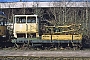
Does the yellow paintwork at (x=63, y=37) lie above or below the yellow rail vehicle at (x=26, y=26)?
below

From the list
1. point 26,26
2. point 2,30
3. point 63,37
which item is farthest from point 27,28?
point 63,37

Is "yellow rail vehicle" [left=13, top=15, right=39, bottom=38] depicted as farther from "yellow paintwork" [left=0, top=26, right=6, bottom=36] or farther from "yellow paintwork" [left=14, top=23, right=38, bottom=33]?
"yellow paintwork" [left=0, top=26, right=6, bottom=36]

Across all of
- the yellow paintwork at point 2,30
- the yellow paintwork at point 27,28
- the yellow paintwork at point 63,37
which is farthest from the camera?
the yellow paintwork at point 2,30

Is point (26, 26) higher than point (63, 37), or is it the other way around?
point (26, 26)

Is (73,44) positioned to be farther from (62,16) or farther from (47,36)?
(62,16)

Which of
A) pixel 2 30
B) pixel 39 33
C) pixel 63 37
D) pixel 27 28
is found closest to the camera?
pixel 63 37

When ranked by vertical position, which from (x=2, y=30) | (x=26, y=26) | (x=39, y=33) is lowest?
A: (x=39, y=33)

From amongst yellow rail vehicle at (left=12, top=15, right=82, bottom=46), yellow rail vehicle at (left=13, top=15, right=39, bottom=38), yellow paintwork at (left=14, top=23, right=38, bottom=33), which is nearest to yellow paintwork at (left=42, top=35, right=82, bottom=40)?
yellow rail vehicle at (left=12, top=15, right=82, bottom=46)

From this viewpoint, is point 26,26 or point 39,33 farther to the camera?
point 39,33

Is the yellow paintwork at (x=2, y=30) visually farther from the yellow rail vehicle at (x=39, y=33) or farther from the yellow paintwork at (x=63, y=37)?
the yellow paintwork at (x=63, y=37)

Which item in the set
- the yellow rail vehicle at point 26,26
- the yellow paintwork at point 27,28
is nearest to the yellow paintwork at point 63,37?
the yellow rail vehicle at point 26,26

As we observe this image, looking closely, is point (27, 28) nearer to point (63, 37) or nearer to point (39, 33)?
point (39, 33)

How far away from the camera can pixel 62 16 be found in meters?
31.3

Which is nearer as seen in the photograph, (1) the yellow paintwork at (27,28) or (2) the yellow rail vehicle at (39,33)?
(2) the yellow rail vehicle at (39,33)
